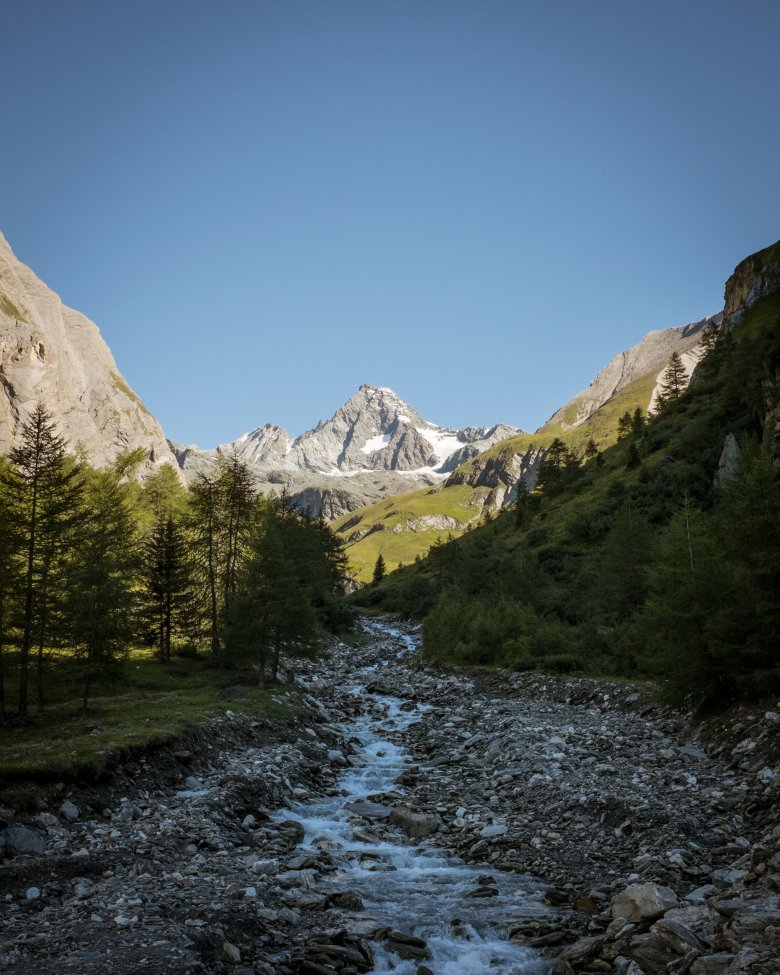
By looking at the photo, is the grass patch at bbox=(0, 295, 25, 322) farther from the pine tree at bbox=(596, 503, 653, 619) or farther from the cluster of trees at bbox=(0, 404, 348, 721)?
the pine tree at bbox=(596, 503, 653, 619)

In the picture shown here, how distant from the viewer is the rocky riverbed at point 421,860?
348 inches

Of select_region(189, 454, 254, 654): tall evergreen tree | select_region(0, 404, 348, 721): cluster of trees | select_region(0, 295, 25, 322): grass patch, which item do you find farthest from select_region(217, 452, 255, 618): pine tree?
select_region(0, 295, 25, 322): grass patch

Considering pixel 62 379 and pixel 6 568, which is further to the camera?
pixel 62 379

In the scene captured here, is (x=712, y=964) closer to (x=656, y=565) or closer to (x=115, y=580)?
(x=115, y=580)

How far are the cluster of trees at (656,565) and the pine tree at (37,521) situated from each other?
24936 millimetres

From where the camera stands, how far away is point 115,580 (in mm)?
26844

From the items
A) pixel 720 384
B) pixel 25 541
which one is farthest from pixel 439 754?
pixel 720 384

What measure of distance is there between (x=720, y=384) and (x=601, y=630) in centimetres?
7971

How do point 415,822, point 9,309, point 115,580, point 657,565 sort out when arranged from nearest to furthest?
point 415,822
point 657,565
point 115,580
point 9,309

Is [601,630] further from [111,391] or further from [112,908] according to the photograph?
[111,391]

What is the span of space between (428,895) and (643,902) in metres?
4.46

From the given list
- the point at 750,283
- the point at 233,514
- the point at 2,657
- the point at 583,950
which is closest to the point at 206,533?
the point at 233,514

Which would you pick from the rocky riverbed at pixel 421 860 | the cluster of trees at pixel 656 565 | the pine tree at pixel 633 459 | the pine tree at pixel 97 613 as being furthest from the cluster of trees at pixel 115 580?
the pine tree at pixel 633 459

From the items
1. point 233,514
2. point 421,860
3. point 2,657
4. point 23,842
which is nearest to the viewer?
point 23,842
